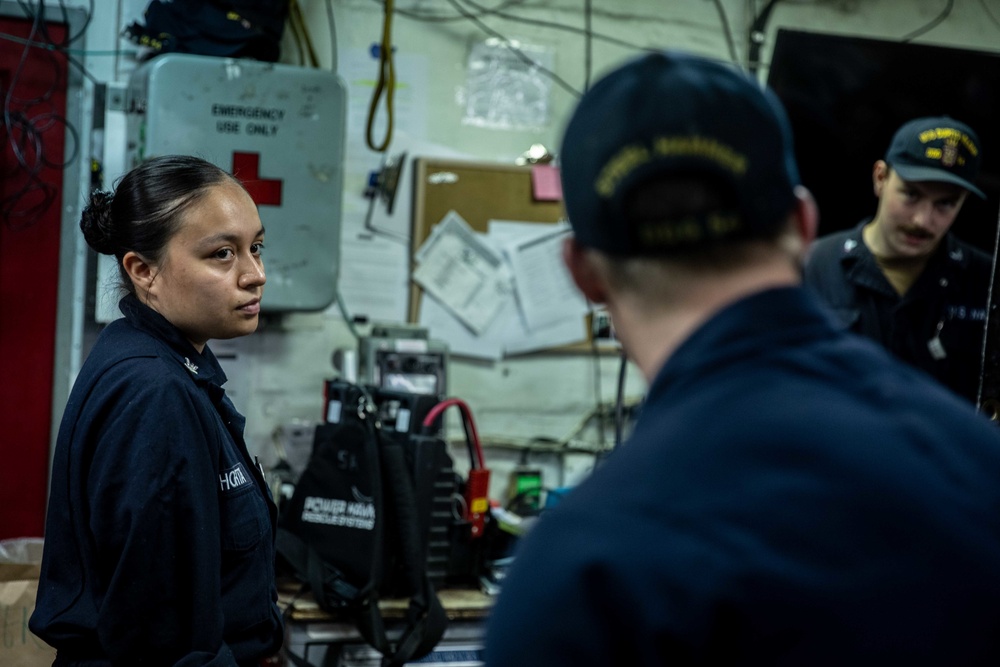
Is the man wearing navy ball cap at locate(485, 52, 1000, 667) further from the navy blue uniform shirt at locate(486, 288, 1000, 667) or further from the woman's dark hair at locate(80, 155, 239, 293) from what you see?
the woman's dark hair at locate(80, 155, 239, 293)

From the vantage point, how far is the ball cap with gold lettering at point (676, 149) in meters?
0.76

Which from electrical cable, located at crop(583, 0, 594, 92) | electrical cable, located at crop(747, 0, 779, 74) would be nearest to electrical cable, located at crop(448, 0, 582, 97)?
electrical cable, located at crop(583, 0, 594, 92)

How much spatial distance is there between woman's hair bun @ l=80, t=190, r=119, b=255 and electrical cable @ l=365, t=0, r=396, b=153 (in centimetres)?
180

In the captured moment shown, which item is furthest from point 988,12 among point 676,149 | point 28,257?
point 676,149

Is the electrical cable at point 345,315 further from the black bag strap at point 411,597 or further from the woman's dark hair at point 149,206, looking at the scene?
the woman's dark hair at point 149,206

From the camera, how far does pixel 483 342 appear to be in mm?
3801

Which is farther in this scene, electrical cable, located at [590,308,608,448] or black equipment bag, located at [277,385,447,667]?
electrical cable, located at [590,308,608,448]

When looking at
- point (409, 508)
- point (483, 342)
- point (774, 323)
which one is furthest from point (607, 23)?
point (774, 323)

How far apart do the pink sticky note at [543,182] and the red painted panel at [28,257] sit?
150 centimetres

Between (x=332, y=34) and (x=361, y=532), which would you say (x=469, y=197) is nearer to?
(x=332, y=34)

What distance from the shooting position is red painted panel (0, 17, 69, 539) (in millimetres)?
3309

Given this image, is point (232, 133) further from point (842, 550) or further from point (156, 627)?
point (842, 550)

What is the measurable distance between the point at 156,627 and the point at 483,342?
7.65 feet

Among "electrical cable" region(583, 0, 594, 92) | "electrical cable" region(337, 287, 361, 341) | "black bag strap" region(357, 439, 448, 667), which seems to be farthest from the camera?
"electrical cable" region(583, 0, 594, 92)
